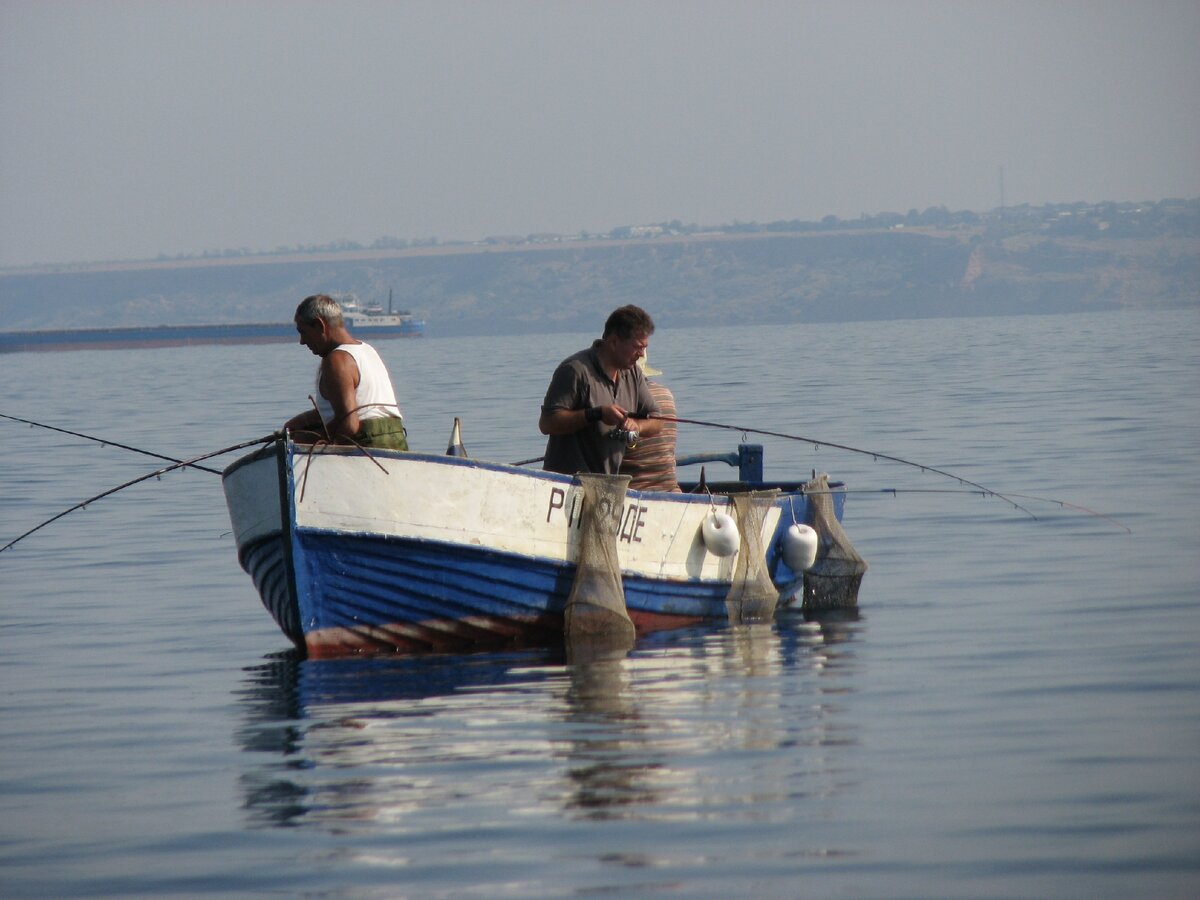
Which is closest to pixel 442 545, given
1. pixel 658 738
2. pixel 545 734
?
pixel 545 734

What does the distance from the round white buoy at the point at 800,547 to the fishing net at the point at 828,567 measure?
4.9 inches

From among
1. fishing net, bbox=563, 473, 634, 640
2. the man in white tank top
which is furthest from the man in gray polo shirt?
the man in white tank top

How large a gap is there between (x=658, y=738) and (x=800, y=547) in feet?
14.7

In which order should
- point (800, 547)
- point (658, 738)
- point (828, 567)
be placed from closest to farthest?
point (658, 738), point (800, 547), point (828, 567)

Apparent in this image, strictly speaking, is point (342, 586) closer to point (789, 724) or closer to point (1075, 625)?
point (789, 724)

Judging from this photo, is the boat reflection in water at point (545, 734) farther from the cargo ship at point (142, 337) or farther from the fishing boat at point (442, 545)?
the cargo ship at point (142, 337)

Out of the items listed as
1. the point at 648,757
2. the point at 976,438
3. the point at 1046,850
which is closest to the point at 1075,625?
the point at 648,757

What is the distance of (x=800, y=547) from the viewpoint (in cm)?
1239

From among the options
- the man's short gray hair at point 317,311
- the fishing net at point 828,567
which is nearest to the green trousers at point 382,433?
the man's short gray hair at point 317,311

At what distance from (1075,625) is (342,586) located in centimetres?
422

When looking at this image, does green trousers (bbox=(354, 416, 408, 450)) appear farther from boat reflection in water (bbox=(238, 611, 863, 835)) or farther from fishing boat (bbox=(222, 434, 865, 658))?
boat reflection in water (bbox=(238, 611, 863, 835))

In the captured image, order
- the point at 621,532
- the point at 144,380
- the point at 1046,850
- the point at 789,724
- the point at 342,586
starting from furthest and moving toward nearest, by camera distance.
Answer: the point at 144,380 → the point at 621,532 → the point at 342,586 → the point at 789,724 → the point at 1046,850

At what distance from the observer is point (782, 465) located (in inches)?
914

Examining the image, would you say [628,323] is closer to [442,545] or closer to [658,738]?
[442,545]
